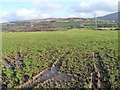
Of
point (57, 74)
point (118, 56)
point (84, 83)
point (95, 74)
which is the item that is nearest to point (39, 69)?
point (57, 74)

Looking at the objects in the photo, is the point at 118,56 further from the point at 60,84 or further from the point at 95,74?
the point at 60,84

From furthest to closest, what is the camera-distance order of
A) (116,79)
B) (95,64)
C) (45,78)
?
1. (95,64)
2. (45,78)
3. (116,79)

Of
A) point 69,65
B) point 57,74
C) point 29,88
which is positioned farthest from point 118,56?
point 29,88

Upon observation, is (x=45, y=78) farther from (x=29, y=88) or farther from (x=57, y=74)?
(x=29, y=88)

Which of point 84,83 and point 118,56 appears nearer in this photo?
point 84,83

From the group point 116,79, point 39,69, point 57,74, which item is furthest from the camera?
point 39,69

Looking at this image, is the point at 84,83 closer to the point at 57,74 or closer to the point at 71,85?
the point at 71,85

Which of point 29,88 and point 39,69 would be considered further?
point 39,69

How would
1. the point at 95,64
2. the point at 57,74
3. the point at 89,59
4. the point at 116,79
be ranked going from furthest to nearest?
the point at 89,59 → the point at 95,64 → the point at 57,74 → the point at 116,79

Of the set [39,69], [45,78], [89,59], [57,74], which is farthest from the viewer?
[89,59]
